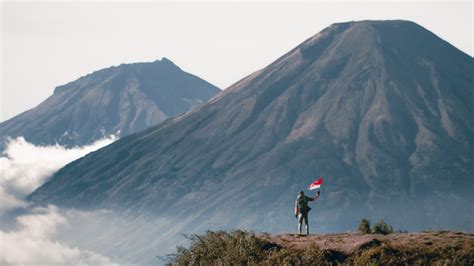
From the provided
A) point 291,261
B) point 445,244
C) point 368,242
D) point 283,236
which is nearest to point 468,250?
point 445,244

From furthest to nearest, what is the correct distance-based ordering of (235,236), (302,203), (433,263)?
(302,203) → (235,236) → (433,263)

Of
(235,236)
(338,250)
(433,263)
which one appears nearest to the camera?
(433,263)

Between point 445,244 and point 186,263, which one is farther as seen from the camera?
point 186,263

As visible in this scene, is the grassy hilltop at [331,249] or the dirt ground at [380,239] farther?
the dirt ground at [380,239]

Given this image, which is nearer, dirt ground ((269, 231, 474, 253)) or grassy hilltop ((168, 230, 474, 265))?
grassy hilltop ((168, 230, 474, 265))

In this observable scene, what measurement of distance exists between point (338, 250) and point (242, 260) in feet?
15.8

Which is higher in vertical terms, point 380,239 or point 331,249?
point 380,239

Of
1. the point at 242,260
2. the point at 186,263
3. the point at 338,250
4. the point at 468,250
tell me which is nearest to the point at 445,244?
the point at 468,250

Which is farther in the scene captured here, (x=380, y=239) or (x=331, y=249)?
(x=380, y=239)

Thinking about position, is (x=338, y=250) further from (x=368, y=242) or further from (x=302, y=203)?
(x=302, y=203)

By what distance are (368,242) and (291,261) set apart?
4176 mm

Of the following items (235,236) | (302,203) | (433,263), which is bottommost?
(433,263)

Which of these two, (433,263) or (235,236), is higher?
(235,236)

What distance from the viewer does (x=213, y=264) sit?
4688 cm
